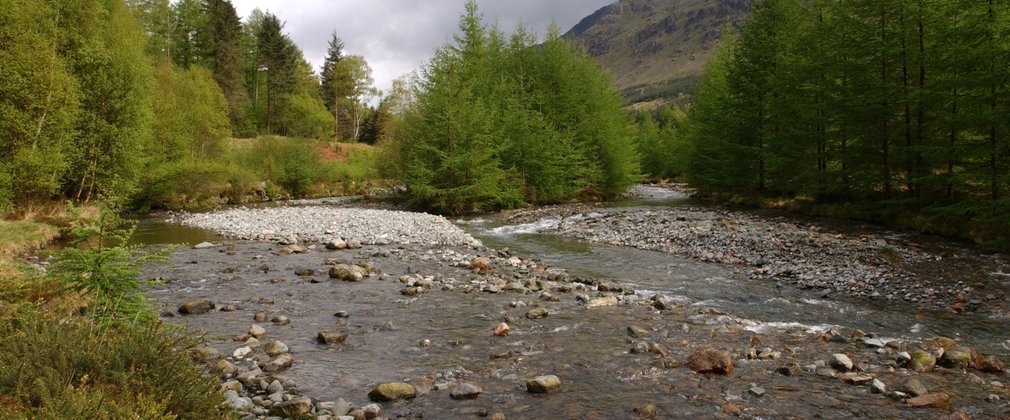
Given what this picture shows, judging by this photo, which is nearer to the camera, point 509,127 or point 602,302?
point 602,302

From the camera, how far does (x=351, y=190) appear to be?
4869cm

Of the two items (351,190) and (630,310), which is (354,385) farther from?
(351,190)

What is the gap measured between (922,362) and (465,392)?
20.0 ft

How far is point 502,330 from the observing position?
841cm

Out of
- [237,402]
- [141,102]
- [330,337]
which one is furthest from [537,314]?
[141,102]

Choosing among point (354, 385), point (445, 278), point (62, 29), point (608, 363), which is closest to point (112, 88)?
point (62, 29)

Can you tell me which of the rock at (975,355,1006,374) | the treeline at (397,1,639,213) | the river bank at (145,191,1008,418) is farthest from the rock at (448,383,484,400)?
the treeline at (397,1,639,213)

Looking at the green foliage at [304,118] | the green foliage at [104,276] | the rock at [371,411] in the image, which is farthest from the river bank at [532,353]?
the green foliage at [304,118]

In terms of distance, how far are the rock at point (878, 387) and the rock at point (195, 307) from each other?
10.5 meters

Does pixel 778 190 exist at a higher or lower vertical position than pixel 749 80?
lower

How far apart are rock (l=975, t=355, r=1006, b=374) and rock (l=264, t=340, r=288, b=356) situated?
9467 mm

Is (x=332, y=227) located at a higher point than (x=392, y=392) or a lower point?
higher

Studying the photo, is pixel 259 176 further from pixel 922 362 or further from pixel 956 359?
pixel 956 359

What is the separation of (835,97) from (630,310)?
20.3 m
